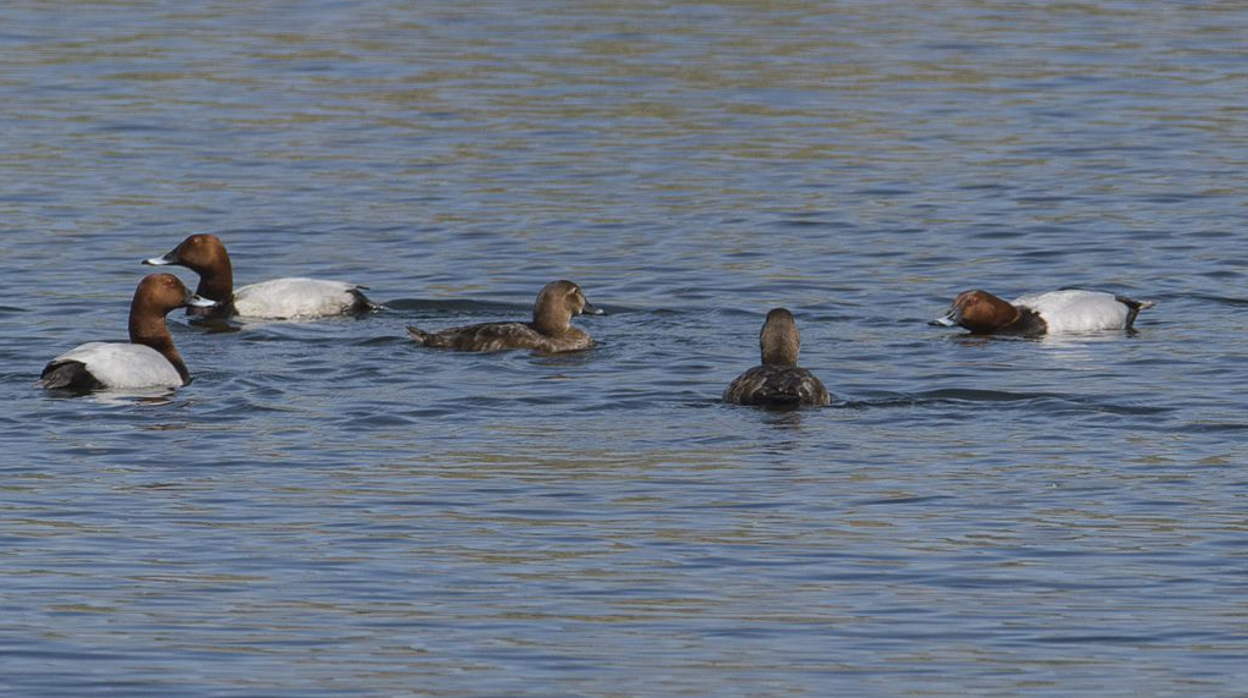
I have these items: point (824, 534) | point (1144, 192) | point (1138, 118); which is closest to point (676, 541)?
point (824, 534)

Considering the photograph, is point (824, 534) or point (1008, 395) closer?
point (824, 534)

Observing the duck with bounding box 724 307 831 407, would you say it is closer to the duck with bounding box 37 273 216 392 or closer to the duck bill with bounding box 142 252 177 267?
the duck with bounding box 37 273 216 392

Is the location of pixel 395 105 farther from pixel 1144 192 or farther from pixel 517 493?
pixel 517 493

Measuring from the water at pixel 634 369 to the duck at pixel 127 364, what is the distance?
243 mm

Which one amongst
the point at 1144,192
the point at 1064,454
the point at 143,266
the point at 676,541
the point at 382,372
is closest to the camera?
the point at 676,541

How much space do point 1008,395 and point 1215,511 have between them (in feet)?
10.8

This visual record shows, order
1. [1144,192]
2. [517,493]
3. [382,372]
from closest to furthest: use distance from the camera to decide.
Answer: [517,493] < [382,372] < [1144,192]

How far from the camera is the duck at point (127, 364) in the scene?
15.2 m

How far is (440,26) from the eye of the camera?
109 feet

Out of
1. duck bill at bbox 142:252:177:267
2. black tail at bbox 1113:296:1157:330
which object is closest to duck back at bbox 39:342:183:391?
duck bill at bbox 142:252:177:267

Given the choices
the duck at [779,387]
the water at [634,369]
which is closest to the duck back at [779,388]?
the duck at [779,387]

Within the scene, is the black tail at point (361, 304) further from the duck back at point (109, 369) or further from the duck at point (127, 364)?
the duck back at point (109, 369)

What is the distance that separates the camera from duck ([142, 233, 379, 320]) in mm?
18344

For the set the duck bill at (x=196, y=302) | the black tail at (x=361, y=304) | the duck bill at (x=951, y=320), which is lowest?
the black tail at (x=361, y=304)
